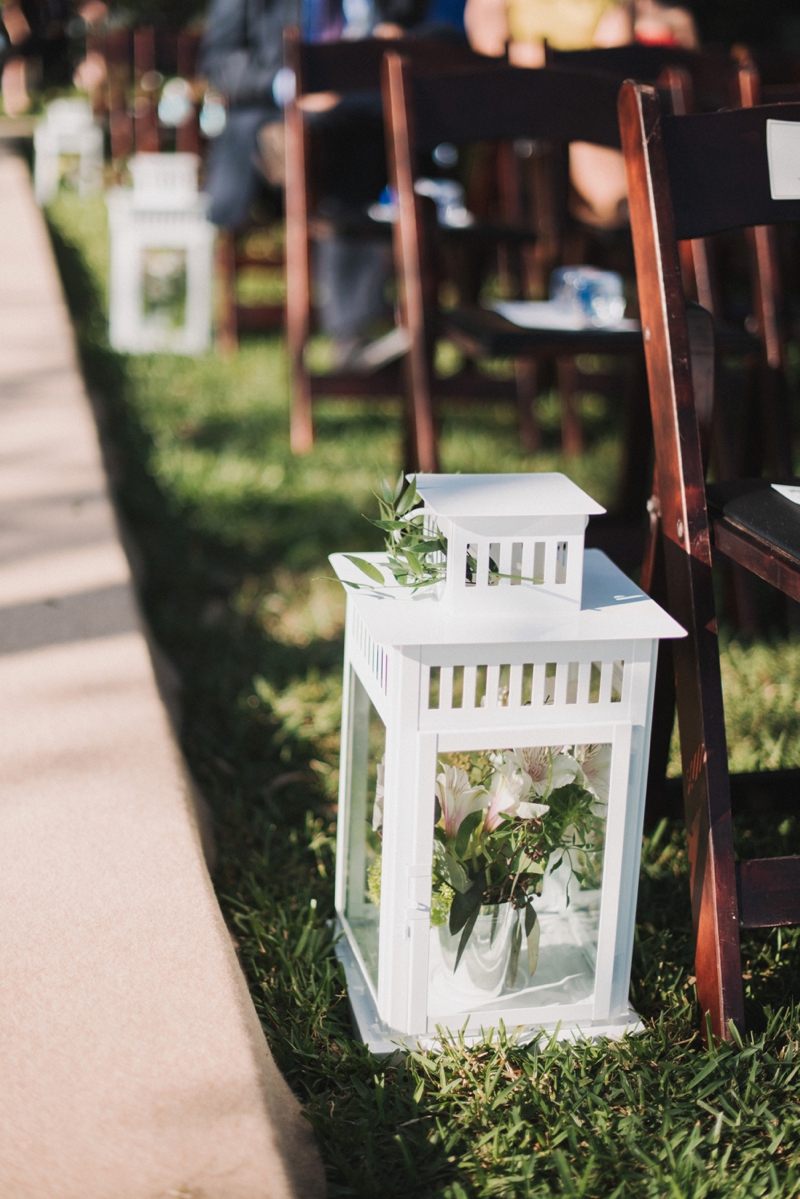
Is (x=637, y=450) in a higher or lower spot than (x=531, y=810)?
higher

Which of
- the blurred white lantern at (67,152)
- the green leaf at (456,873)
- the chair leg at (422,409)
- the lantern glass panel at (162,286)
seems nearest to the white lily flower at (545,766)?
the green leaf at (456,873)

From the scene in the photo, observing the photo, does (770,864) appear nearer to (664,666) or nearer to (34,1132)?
(664,666)

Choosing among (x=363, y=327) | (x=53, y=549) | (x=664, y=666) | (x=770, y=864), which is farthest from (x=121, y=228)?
(x=770, y=864)

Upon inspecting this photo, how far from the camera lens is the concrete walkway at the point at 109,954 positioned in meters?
0.94

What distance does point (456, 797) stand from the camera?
116 cm

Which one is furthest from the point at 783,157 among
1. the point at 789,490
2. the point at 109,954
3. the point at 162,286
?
the point at 162,286

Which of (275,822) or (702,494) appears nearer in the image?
(702,494)

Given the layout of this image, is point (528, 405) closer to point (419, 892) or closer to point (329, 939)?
point (329, 939)

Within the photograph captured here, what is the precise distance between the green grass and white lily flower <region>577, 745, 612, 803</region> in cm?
27

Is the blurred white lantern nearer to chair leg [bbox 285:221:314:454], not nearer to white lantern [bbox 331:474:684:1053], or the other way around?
chair leg [bbox 285:221:314:454]

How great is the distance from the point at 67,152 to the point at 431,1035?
10.5 metres

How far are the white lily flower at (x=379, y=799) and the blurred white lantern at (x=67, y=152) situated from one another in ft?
29.9

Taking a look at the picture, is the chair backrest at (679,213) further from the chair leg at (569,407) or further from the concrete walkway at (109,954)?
the chair leg at (569,407)

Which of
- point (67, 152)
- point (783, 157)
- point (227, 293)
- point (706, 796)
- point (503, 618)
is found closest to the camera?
point (503, 618)
